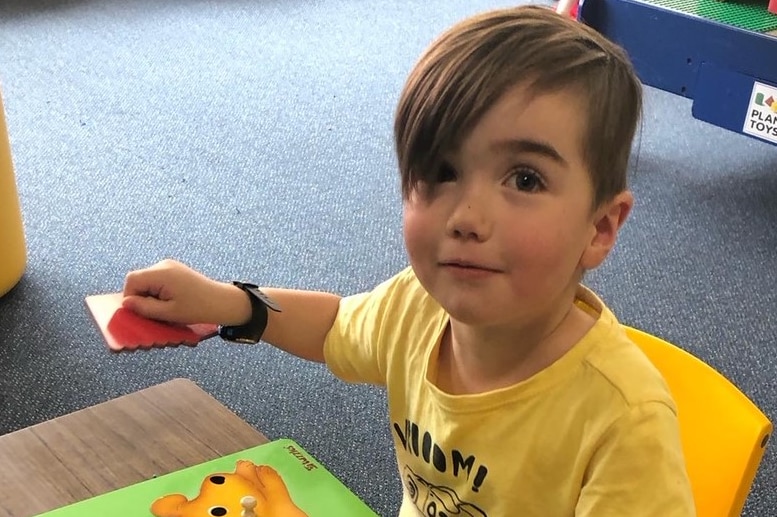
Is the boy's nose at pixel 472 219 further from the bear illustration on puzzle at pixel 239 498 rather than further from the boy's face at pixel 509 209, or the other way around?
the bear illustration on puzzle at pixel 239 498

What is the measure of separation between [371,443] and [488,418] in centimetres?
75

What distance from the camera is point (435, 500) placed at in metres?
0.71

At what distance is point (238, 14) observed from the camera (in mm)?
3125

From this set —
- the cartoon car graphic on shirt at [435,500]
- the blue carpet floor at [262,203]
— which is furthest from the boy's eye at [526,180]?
the blue carpet floor at [262,203]

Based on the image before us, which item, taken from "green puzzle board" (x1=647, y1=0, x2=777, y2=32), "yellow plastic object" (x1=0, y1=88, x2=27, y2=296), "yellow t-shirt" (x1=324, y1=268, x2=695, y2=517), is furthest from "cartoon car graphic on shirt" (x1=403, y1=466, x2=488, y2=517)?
"green puzzle board" (x1=647, y1=0, x2=777, y2=32)

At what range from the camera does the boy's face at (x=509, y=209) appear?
1.89 feet

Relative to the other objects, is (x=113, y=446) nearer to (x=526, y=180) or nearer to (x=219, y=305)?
(x=219, y=305)

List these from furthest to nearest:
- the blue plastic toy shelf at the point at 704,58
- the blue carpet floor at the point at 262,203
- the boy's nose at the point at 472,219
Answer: the blue plastic toy shelf at the point at 704,58, the blue carpet floor at the point at 262,203, the boy's nose at the point at 472,219

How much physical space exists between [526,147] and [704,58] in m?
1.52

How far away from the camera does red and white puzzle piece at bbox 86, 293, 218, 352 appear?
25.6 inches

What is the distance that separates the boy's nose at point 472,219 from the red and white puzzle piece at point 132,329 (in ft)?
0.70

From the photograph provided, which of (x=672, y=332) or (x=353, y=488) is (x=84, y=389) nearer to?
(x=353, y=488)

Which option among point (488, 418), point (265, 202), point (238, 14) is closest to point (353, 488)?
point (488, 418)

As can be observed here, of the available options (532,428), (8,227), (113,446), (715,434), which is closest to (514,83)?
(532,428)
